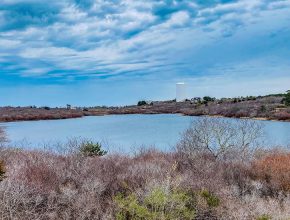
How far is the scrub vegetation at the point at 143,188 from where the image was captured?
398 inches

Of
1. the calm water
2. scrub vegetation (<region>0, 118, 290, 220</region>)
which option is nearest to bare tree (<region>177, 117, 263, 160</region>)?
scrub vegetation (<region>0, 118, 290, 220</region>)

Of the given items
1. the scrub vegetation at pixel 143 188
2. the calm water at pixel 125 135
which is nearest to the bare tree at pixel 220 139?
the scrub vegetation at pixel 143 188

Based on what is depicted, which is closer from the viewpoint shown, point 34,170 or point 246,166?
point 34,170

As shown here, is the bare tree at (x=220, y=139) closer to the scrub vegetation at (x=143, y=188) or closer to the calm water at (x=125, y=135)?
the scrub vegetation at (x=143, y=188)

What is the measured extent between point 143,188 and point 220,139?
8269 mm

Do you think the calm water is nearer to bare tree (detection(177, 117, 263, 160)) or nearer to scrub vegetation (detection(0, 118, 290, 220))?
bare tree (detection(177, 117, 263, 160))

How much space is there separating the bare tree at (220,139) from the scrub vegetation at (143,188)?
743 mm

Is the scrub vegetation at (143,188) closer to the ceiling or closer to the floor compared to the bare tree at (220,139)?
closer to the floor

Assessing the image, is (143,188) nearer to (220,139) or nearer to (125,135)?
(220,139)

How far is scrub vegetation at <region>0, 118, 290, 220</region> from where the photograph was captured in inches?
398

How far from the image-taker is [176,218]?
966cm

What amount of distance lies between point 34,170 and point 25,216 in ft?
8.47

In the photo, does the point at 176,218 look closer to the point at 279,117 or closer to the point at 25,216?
the point at 25,216

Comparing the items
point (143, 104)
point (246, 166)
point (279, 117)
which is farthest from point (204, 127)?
point (143, 104)
